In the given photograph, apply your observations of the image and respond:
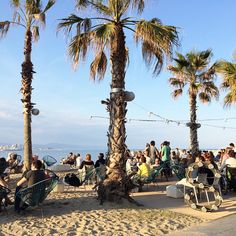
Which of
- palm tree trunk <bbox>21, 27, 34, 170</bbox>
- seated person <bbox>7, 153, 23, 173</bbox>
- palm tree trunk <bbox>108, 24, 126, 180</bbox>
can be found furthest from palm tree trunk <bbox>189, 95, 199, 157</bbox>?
palm tree trunk <bbox>108, 24, 126, 180</bbox>

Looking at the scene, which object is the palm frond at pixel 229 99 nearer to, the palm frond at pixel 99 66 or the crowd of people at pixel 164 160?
the crowd of people at pixel 164 160

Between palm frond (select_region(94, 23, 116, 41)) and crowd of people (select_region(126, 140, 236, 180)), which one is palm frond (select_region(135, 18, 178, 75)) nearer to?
palm frond (select_region(94, 23, 116, 41))

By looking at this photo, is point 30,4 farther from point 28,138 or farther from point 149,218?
point 149,218

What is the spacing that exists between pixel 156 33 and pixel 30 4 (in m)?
8.50

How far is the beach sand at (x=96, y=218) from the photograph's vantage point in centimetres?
693

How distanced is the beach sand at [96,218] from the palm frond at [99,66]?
3.69 m

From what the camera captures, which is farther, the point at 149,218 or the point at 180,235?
the point at 149,218

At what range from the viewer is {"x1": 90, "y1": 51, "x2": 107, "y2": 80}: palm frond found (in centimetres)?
1158

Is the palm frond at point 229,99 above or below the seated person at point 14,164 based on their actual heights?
above

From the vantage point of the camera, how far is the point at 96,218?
787cm

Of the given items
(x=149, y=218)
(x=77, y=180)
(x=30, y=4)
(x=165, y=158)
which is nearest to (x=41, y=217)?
(x=149, y=218)

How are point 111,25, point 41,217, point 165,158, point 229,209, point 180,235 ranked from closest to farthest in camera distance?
point 180,235 → point 41,217 → point 229,209 → point 111,25 → point 165,158

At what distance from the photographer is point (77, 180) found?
458 inches

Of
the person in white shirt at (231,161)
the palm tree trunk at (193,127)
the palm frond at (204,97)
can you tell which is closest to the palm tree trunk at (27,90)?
the person in white shirt at (231,161)
